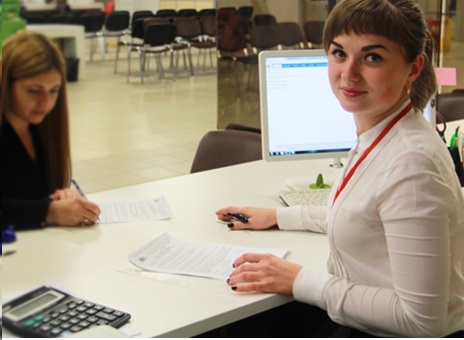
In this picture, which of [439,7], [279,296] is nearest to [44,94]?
[279,296]

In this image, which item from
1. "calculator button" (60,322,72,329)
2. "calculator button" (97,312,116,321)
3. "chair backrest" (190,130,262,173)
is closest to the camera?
"calculator button" (60,322,72,329)

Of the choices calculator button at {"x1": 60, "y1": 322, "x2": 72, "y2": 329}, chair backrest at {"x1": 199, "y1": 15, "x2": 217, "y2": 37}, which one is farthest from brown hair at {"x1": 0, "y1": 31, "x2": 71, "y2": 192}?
chair backrest at {"x1": 199, "y1": 15, "x2": 217, "y2": 37}

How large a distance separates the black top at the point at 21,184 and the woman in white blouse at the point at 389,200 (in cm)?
87

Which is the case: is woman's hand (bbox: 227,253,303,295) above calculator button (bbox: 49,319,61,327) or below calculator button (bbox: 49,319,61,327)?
below

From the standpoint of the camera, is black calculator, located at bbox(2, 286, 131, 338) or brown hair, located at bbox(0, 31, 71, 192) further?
black calculator, located at bbox(2, 286, 131, 338)

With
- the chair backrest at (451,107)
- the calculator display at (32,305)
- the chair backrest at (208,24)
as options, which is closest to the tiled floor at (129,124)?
the calculator display at (32,305)

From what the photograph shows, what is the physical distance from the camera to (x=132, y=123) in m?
2.17

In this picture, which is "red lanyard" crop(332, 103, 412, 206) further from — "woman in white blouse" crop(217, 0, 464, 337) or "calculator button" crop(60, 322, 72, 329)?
"calculator button" crop(60, 322, 72, 329)

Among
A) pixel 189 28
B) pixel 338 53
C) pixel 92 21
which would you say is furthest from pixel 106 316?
pixel 189 28

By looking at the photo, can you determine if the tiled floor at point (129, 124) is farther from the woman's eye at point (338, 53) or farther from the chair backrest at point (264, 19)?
the chair backrest at point (264, 19)

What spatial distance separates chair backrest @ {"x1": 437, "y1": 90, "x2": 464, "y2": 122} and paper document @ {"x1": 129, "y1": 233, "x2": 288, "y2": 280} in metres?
2.48

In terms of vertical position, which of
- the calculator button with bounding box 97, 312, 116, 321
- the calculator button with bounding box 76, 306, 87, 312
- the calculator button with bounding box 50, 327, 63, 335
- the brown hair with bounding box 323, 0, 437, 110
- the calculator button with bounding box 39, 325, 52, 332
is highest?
the brown hair with bounding box 323, 0, 437, 110

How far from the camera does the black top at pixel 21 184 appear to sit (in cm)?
38

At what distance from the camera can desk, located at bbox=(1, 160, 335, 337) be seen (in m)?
1.24
